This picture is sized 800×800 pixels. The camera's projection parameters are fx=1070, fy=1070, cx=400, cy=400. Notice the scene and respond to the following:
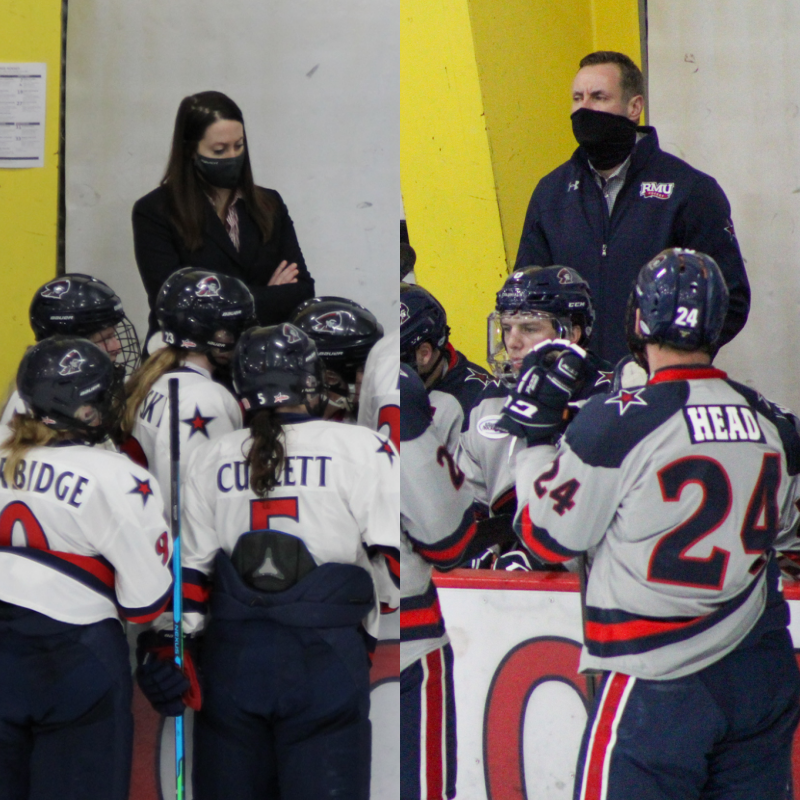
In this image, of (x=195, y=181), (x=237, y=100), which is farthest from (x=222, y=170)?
(x=237, y=100)

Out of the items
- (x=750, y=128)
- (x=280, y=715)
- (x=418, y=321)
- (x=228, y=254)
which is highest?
(x=750, y=128)

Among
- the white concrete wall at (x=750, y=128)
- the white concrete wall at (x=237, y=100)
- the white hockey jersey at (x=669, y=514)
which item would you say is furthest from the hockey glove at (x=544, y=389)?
the white concrete wall at (x=750, y=128)

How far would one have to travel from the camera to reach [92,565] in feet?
6.97

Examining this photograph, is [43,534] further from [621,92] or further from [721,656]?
[621,92]

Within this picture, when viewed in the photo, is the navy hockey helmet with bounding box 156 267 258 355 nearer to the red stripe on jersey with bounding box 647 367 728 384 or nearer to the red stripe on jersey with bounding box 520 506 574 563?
the red stripe on jersey with bounding box 520 506 574 563

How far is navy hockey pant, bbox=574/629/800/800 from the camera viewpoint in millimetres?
1796

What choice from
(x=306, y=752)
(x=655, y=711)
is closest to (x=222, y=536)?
(x=306, y=752)

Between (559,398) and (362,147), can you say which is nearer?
(559,398)

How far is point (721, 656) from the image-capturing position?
1.85 m

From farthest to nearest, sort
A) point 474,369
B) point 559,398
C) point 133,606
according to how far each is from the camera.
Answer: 1. point 474,369
2. point 133,606
3. point 559,398

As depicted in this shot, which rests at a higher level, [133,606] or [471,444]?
[471,444]

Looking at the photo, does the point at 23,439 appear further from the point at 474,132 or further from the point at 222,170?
the point at 474,132

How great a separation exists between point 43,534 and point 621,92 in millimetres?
2102

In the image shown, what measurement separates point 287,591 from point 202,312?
749 mm
